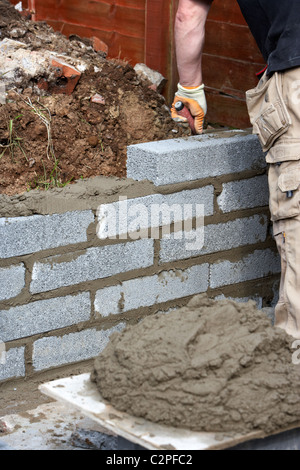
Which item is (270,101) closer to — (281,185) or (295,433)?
(281,185)

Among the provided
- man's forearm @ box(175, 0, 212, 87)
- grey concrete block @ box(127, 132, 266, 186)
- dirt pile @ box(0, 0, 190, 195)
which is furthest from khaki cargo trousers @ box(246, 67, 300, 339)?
dirt pile @ box(0, 0, 190, 195)

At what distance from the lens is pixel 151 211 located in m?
3.70

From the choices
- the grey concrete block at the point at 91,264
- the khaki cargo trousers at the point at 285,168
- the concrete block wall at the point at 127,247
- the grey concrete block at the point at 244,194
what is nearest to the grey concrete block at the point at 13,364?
the concrete block wall at the point at 127,247

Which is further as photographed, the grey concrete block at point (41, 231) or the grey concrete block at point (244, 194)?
the grey concrete block at point (244, 194)

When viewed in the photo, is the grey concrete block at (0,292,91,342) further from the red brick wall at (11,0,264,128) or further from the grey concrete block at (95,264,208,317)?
the red brick wall at (11,0,264,128)

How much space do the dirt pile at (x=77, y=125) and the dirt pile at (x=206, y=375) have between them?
1.35 metres

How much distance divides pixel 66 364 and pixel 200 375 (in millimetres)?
1208

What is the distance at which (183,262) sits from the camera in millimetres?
3902

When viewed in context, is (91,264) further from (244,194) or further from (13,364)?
(244,194)

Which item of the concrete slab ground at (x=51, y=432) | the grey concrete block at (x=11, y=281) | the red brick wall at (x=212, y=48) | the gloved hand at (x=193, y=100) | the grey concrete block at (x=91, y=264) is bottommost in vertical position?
the concrete slab ground at (x=51, y=432)

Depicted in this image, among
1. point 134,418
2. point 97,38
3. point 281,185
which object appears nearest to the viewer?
point 134,418

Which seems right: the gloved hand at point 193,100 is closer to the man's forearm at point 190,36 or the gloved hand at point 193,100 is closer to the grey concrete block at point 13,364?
the man's forearm at point 190,36

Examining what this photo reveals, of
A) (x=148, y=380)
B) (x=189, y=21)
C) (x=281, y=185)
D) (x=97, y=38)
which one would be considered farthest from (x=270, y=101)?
(x=97, y=38)

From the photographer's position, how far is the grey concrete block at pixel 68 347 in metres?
3.52
